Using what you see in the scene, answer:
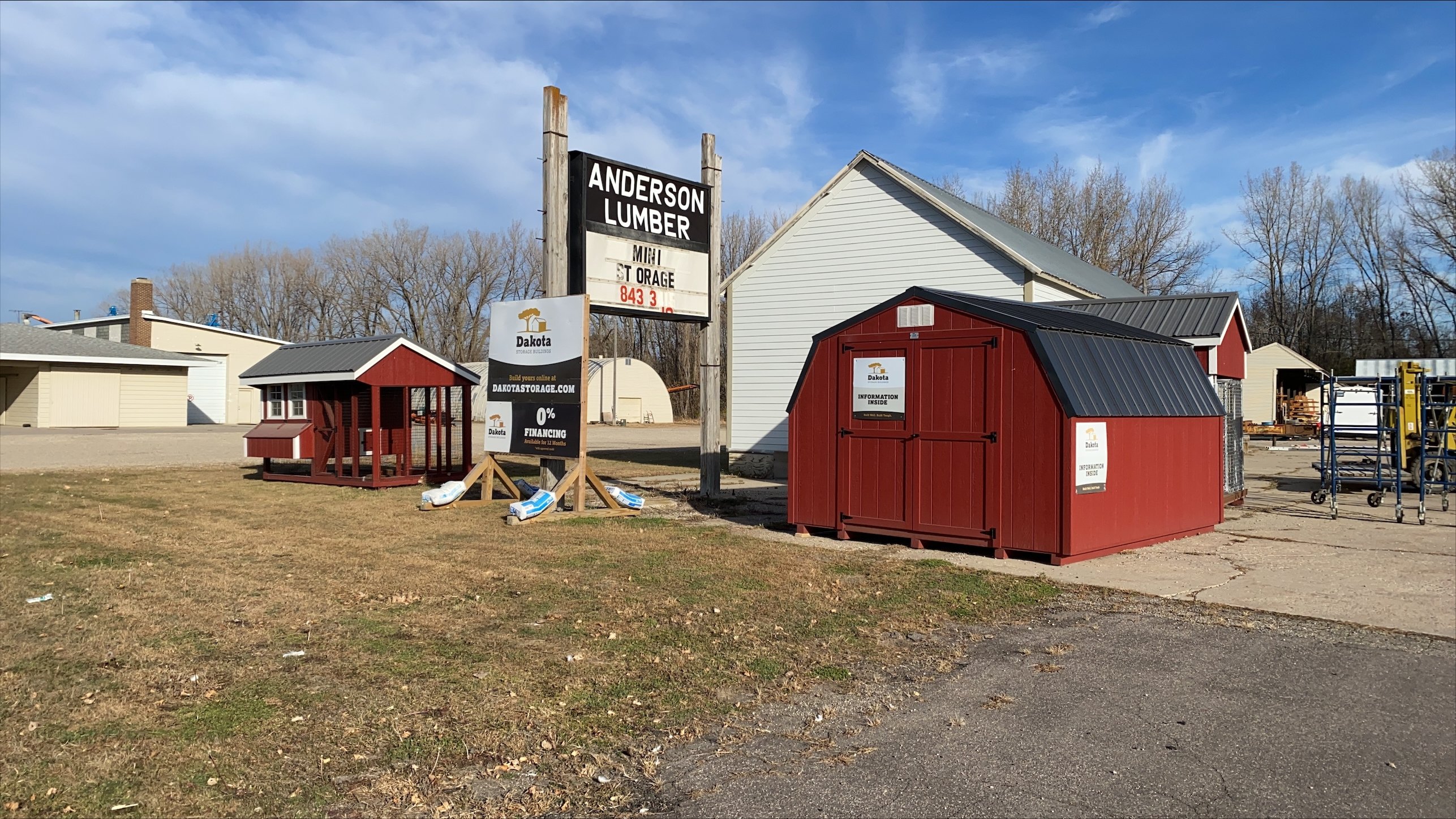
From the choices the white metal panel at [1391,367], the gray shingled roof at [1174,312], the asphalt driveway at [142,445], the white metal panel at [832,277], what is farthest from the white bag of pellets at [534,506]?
the white metal panel at [1391,367]

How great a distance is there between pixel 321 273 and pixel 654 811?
7585 cm

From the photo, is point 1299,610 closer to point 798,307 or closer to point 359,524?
point 359,524

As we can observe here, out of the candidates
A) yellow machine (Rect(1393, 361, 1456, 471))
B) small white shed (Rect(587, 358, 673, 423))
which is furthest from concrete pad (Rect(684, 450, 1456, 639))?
small white shed (Rect(587, 358, 673, 423))

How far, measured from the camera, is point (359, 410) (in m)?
17.5

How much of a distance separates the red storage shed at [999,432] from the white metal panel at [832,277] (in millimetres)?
6642

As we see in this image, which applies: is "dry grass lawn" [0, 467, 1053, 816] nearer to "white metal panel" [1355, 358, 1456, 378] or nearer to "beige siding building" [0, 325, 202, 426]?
"beige siding building" [0, 325, 202, 426]

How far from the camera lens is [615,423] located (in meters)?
51.7

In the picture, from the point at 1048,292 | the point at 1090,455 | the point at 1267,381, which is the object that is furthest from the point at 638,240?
the point at 1267,381

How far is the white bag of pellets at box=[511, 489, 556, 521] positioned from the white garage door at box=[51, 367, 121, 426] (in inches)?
1280

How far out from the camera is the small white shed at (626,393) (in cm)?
5128

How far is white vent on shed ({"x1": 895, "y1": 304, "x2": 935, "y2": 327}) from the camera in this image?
426 inches

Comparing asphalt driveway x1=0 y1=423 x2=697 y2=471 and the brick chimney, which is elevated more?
the brick chimney

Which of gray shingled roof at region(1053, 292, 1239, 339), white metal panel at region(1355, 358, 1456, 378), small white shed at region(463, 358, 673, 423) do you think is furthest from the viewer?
small white shed at region(463, 358, 673, 423)

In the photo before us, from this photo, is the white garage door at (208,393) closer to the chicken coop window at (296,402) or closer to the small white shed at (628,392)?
the small white shed at (628,392)
